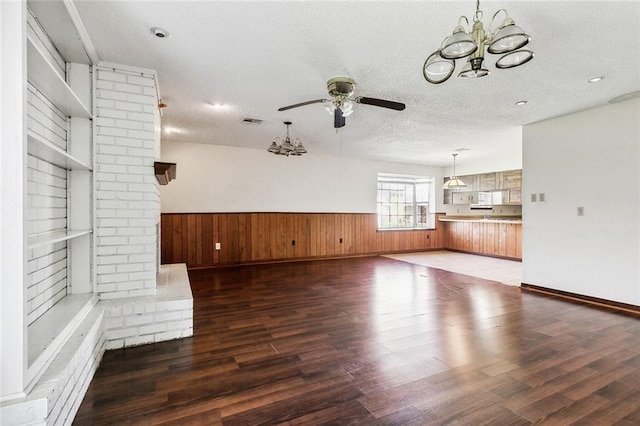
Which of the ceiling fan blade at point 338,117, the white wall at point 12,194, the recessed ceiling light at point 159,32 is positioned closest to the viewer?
the white wall at point 12,194

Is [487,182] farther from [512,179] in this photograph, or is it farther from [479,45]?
[479,45]

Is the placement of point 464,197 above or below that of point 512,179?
below

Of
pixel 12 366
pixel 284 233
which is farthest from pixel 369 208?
pixel 12 366

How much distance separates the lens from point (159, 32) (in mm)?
2248

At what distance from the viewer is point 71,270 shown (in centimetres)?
258

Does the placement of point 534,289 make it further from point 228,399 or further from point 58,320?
point 58,320

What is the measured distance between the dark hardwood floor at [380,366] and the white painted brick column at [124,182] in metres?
0.67

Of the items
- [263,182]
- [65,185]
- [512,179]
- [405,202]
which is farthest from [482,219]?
[65,185]

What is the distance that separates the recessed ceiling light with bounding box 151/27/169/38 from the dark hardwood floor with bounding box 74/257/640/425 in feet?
7.97

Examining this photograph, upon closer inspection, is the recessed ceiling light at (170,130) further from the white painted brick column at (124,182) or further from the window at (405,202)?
the window at (405,202)

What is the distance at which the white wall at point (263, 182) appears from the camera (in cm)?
593

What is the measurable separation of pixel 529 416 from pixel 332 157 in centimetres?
628

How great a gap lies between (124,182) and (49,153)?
89 cm

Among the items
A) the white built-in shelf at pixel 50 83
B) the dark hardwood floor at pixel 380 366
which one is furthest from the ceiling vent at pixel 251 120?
the dark hardwood floor at pixel 380 366
